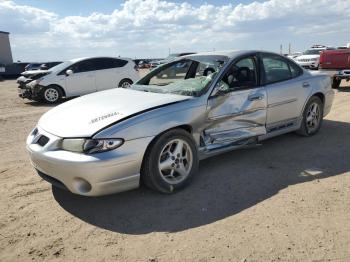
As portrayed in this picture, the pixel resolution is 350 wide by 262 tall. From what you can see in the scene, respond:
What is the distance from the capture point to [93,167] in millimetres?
3664

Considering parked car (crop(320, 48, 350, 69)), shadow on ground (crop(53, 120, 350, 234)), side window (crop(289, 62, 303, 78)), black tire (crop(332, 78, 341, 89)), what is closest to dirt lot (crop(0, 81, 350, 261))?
shadow on ground (crop(53, 120, 350, 234))

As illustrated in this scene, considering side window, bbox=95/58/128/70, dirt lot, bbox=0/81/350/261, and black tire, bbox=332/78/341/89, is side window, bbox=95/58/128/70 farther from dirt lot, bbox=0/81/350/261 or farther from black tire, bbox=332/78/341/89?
dirt lot, bbox=0/81/350/261

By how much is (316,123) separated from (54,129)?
447 centimetres

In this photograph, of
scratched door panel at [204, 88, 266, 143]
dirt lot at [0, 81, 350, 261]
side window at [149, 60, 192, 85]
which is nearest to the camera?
dirt lot at [0, 81, 350, 261]

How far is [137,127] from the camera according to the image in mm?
3928

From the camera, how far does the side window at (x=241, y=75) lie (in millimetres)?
5010

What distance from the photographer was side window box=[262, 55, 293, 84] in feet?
18.2

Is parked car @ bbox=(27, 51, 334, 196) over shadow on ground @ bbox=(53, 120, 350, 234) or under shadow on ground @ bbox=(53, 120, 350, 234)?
over

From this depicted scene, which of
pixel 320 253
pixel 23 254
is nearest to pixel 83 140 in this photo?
pixel 23 254

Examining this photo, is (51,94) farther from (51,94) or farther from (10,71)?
(10,71)

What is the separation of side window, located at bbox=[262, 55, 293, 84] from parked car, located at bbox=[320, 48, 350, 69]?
784 cm

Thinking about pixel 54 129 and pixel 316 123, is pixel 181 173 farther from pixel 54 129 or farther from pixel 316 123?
pixel 316 123

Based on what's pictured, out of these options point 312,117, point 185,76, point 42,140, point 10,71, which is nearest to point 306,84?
point 312,117

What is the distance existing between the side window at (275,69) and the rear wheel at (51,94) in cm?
885
